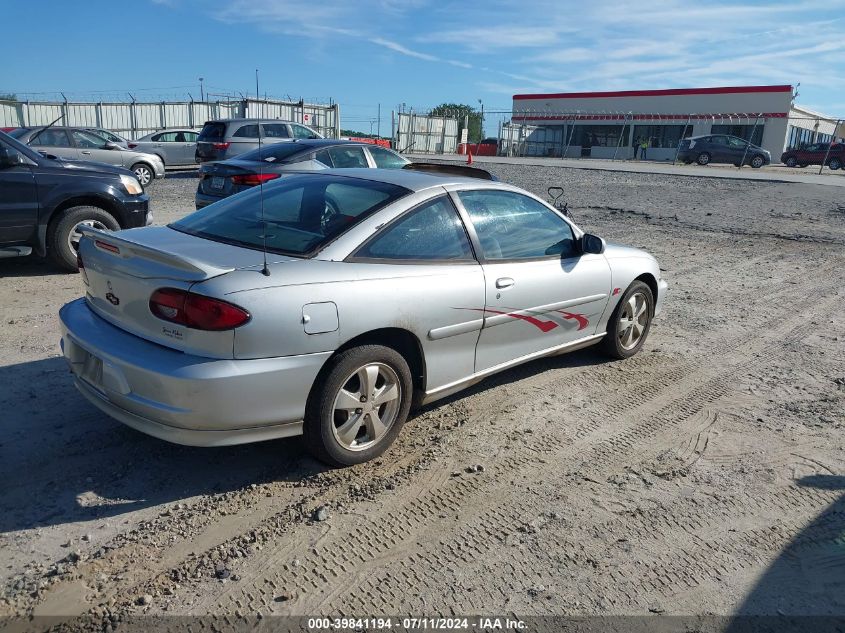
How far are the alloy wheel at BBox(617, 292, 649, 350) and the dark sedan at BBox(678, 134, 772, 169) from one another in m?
32.2

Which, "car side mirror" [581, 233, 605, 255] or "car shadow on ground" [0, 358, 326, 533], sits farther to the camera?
"car side mirror" [581, 233, 605, 255]

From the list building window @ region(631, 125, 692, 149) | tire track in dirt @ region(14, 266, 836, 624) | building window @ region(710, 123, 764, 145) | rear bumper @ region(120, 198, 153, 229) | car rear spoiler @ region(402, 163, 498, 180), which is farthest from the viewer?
building window @ region(631, 125, 692, 149)

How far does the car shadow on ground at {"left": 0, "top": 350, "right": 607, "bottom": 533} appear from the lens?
3309 mm

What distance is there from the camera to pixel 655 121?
49.0 meters

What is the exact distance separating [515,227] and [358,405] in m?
1.79

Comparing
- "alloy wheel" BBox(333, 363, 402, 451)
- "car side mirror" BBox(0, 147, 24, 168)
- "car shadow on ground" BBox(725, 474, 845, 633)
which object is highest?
"car side mirror" BBox(0, 147, 24, 168)

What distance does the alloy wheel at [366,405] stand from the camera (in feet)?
11.9

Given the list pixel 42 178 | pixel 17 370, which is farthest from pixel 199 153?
pixel 17 370

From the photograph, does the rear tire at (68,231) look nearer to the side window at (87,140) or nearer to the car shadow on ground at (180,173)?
the side window at (87,140)

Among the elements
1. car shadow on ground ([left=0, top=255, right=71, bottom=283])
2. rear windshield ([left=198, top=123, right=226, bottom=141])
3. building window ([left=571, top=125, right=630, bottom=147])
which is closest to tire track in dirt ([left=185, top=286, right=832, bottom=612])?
car shadow on ground ([left=0, top=255, right=71, bottom=283])

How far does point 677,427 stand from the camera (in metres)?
4.56

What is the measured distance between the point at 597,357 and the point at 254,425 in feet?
11.3

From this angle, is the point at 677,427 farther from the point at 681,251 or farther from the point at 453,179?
the point at 681,251

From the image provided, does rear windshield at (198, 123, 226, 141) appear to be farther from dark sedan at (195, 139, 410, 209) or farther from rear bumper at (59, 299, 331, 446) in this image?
rear bumper at (59, 299, 331, 446)
